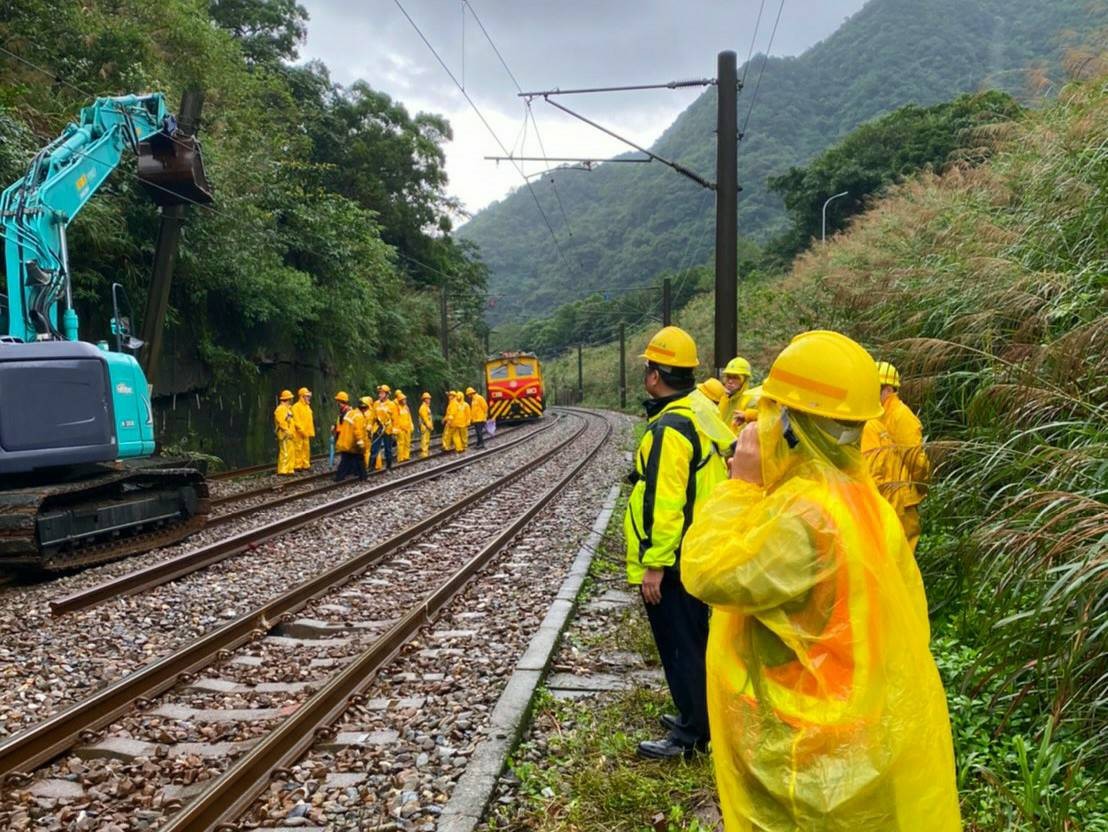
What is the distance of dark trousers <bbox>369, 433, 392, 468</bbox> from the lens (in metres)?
18.1

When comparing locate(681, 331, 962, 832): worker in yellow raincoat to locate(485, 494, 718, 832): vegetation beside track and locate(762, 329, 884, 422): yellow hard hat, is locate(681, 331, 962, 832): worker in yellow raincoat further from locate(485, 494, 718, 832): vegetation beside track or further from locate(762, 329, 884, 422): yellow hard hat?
locate(485, 494, 718, 832): vegetation beside track

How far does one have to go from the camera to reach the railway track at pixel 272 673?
A: 405cm

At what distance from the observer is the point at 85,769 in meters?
4.15

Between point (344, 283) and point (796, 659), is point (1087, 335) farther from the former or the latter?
point (344, 283)

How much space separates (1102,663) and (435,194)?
137 ft

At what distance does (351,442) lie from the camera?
15.4 metres

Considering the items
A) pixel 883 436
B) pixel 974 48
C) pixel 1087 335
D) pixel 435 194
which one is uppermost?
pixel 974 48

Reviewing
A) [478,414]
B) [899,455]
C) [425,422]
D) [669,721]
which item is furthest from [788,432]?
[478,414]

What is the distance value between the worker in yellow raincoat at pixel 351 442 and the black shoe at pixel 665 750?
12.0 m

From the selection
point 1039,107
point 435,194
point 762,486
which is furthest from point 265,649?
point 435,194

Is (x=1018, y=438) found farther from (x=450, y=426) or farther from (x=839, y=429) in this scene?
(x=450, y=426)

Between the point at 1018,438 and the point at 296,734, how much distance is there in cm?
432

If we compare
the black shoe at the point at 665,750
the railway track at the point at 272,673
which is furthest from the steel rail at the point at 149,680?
the black shoe at the point at 665,750

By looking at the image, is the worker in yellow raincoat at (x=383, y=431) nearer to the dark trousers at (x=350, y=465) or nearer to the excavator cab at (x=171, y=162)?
the dark trousers at (x=350, y=465)
